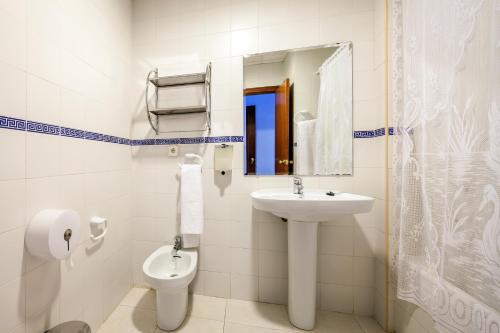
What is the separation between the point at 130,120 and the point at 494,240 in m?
2.09

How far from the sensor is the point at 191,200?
1.45 m

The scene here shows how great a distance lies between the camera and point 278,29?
4.76 ft

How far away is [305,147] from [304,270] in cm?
83

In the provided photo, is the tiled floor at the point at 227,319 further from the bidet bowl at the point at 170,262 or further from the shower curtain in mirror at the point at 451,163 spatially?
the shower curtain in mirror at the point at 451,163

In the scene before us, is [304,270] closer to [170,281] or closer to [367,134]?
[170,281]

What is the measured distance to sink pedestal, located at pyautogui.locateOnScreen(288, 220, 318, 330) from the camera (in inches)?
48.4

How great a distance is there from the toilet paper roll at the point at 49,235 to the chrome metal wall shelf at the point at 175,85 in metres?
0.85

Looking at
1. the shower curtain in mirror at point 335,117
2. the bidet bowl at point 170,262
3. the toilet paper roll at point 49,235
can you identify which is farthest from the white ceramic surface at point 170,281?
the shower curtain in mirror at point 335,117

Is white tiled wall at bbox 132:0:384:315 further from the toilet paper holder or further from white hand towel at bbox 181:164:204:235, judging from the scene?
the toilet paper holder

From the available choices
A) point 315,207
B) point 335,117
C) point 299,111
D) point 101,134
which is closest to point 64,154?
point 101,134

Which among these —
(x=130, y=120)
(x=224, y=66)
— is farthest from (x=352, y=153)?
(x=130, y=120)

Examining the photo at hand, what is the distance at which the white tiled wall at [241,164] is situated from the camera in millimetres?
1365

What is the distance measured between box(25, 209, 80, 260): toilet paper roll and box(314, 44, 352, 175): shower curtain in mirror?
4.80 feet

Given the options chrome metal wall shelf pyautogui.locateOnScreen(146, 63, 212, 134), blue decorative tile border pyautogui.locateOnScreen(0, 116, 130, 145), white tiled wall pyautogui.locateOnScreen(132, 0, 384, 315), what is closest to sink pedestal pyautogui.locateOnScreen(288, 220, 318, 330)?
white tiled wall pyautogui.locateOnScreen(132, 0, 384, 315)
